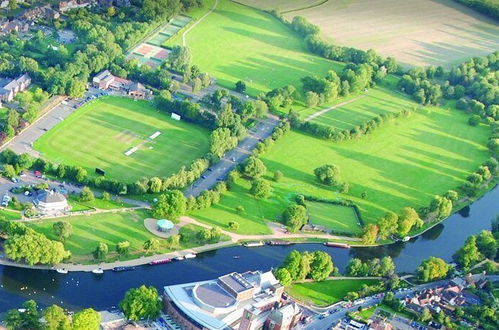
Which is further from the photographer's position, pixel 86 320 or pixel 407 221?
pixel 407 221

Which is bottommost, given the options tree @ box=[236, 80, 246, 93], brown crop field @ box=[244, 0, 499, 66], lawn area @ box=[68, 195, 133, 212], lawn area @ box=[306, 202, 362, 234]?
lawn area @ box=[68, 195, 133, 212]

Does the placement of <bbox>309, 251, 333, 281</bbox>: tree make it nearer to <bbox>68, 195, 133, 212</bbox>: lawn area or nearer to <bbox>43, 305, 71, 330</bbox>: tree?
<bbox>68, 195, 133, 212</bbox>: lawn area

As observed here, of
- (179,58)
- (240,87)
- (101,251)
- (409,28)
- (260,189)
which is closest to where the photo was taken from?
(101,251)

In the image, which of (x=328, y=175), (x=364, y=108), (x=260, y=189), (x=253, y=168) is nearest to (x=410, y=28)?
(x=364, y=108)

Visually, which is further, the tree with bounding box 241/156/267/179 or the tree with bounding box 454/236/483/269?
the tree with bounding box 241/156/267/179

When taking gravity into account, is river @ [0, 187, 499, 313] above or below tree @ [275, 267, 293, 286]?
below

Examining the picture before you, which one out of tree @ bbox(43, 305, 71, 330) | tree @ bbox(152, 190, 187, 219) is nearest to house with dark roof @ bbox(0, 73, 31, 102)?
tree @ bbox(152, 190, 187, 219)

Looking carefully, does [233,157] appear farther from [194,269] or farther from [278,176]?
[194,269]

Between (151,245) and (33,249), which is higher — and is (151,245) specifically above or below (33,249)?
below
